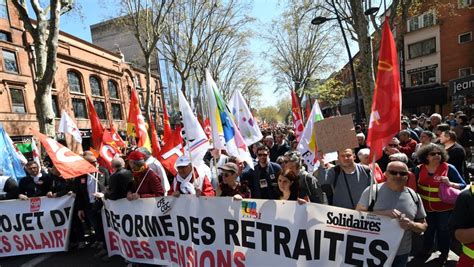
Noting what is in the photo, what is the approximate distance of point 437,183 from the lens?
3.64 m

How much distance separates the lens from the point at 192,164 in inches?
163

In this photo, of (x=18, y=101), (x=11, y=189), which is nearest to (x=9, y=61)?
(x=18, y=101)

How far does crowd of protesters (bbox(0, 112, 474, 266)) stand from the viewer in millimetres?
2820

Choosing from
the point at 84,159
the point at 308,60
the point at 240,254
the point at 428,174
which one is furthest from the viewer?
the point at 308,60

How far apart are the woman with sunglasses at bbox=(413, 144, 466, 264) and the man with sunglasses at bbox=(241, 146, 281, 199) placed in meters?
1.92

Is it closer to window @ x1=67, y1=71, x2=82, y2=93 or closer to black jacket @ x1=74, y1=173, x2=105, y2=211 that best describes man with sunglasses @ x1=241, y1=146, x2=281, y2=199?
black jacket @ x1=74, y1=173, x2=105, y2=211

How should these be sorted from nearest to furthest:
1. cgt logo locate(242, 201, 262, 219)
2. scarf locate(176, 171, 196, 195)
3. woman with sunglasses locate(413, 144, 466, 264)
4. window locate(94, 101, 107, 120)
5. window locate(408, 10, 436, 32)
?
cgt logo locate(242, 201, 262, 219), woman with sunglasses locate(413, 144, 466, 264), scarf locate(176, 171, 196, 195), window locate(408, 10, 436, 32), window locate(94, 101, 107, 120)

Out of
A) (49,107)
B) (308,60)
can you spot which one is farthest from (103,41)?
(49,107)

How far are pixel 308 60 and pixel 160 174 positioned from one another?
2529cm

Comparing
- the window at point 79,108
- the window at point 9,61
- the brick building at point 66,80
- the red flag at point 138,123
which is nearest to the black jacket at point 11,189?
the red flag at point 138,123

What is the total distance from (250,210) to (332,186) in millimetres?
1078

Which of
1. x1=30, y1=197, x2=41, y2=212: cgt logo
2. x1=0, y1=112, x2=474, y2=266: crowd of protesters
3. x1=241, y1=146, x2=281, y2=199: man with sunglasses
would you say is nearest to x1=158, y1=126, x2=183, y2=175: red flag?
x1=0, y1=112, x2=474, y2=266: crowd of protesters

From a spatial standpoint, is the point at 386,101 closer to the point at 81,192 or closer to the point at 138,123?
the point at 81,192

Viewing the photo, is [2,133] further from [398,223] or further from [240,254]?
[398,223]
